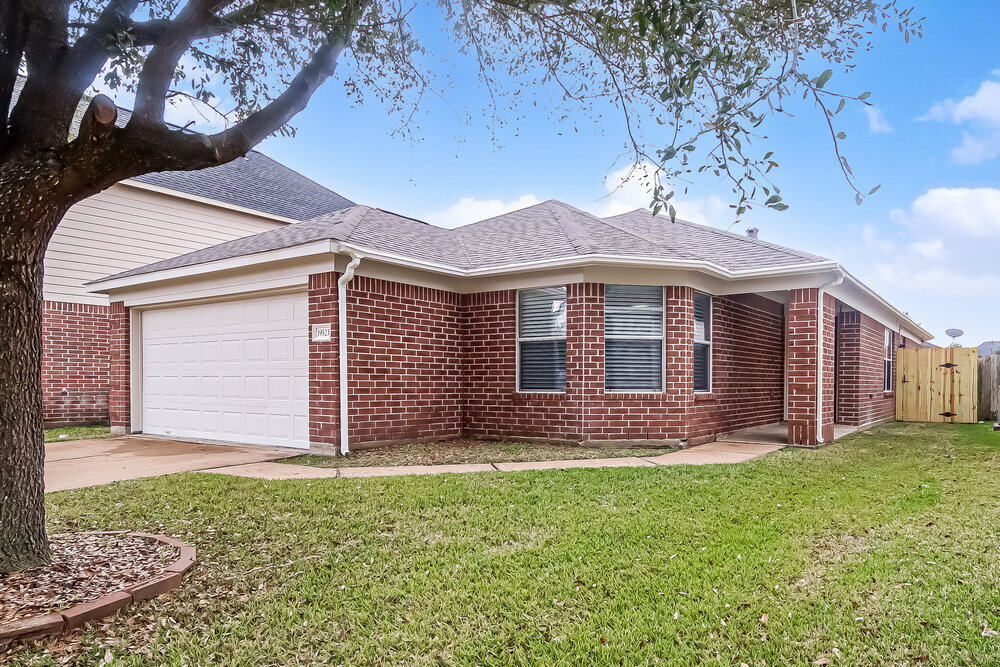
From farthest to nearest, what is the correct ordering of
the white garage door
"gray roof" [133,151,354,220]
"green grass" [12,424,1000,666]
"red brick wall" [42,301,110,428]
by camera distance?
"gray roof" [133,151,354,220] < "red brick wall" [42,301,110,428] < the white garage door < "green grass" [12,424,1000,666]

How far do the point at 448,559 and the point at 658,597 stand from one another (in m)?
1.35

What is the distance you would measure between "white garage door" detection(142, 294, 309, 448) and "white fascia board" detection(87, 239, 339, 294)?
0.61 metres

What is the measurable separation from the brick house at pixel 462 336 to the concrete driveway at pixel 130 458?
1.77 feet

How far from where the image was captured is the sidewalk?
682 cm

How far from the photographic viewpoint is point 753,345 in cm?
1172

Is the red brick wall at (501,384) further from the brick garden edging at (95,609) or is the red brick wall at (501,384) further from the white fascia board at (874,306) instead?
the brick garden edging at (95,609)

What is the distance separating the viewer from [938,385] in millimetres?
14516

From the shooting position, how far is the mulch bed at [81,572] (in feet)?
10.5

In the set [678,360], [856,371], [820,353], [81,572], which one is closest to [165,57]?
[81,572]

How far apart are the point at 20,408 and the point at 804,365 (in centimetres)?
949

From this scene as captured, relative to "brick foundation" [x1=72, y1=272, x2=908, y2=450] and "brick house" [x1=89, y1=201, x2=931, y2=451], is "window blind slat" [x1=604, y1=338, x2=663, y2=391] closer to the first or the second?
"brick house" [x1=89, y1=201, x2=931, y2=451]

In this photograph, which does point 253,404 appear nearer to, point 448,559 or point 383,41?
point 383,41

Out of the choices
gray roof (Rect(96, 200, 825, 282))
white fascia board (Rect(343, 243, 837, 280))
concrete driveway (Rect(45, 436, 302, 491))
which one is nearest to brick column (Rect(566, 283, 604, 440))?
white fascia board (Rect(343, 243, 837, 280))

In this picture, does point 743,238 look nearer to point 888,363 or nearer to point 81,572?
point 888,363
